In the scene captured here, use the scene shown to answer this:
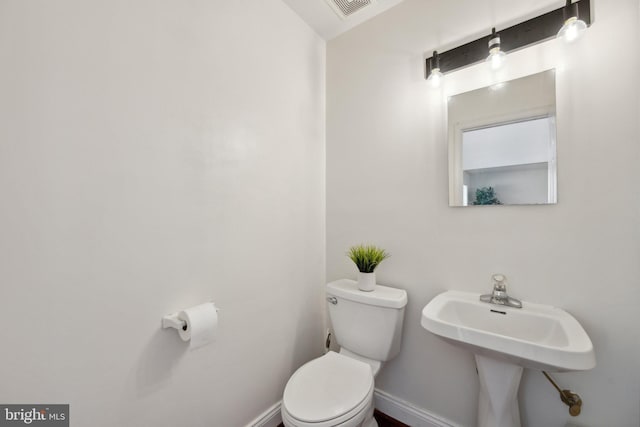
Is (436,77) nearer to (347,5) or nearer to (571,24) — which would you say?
(571,24)

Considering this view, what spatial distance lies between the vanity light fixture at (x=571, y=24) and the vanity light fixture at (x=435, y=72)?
1.50 ft

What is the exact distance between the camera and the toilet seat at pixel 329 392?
974mm

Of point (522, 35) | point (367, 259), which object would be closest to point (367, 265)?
point (367, 259)

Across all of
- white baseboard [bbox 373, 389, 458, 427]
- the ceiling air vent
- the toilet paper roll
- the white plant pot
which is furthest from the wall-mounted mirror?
the toilet paper roll

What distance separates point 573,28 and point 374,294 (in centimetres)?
139

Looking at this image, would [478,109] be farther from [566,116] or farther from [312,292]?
[312,292]

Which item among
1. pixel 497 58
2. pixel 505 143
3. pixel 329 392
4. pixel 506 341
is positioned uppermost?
pixel 497 58

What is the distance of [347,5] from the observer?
1.51 m

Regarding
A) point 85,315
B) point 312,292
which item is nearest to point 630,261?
point 312,292

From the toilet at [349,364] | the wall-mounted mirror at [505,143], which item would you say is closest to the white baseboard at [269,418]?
the toilet at [349,364]

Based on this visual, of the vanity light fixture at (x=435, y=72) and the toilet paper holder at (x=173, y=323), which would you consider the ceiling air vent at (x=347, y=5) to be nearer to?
the vanity light fixture at (x=435, y=72)

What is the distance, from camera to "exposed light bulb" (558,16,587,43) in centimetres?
97

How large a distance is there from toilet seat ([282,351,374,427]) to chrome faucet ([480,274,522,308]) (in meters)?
0.66

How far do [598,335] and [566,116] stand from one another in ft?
2.91
